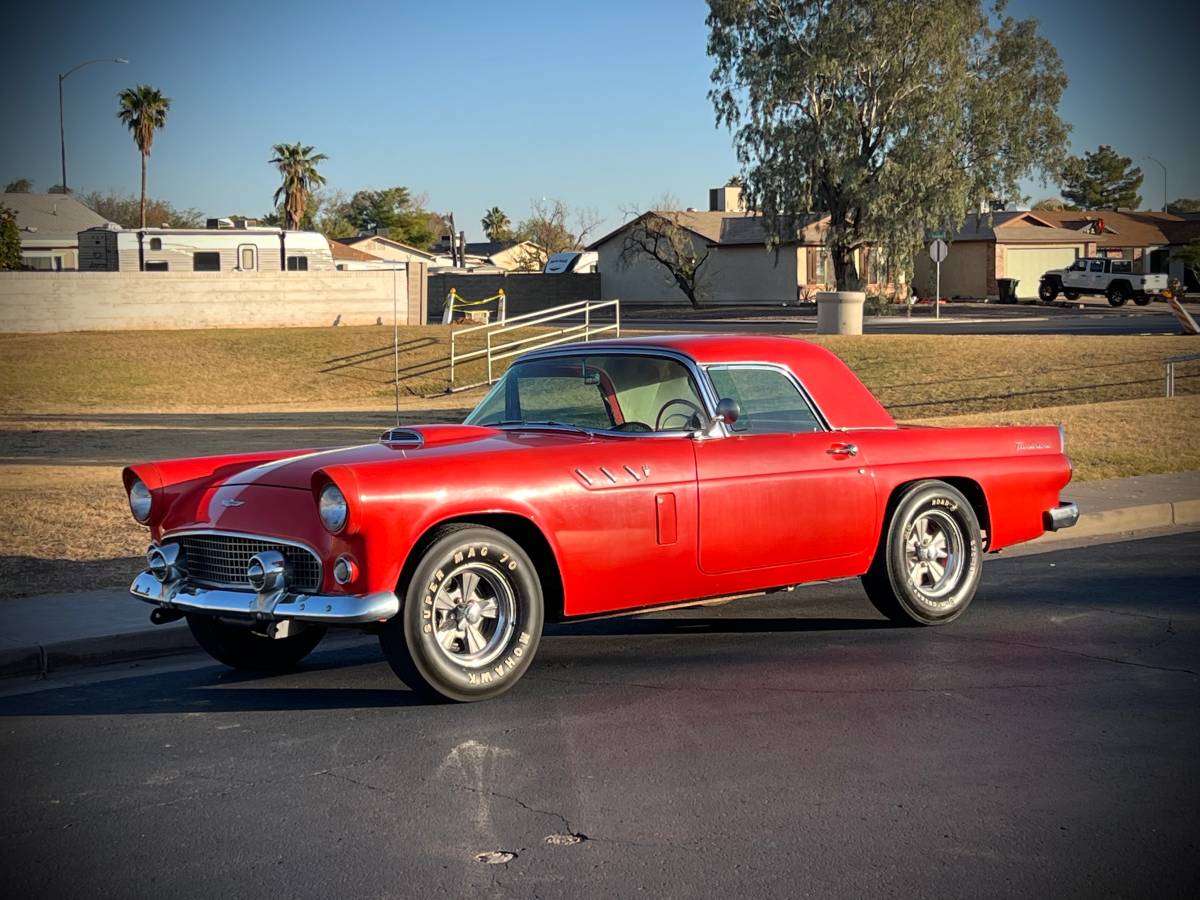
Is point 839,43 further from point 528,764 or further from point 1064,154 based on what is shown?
point 528,764

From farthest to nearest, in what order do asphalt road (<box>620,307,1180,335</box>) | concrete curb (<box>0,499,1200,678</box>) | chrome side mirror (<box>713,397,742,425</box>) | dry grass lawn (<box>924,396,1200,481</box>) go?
asphalt road (<box>620,307,1180,335</box>) < dry grass lawn (<box>924,396,1200,481</box>) < concrete curb (<box>0,499,1200,678</box>) < chrome side mirror (<box>713,397,742,425</box>)

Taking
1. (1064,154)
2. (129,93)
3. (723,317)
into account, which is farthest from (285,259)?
(129,93)

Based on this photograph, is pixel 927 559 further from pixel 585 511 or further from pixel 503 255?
pixel 503 255

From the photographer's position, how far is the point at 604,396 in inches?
293

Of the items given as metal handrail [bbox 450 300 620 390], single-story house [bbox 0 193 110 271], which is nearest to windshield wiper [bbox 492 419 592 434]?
metal handrail [bbox 450 300 620 390]

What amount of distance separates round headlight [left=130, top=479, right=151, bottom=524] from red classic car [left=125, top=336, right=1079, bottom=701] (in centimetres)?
2

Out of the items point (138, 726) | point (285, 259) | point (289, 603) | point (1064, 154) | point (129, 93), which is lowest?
point (138, 726)

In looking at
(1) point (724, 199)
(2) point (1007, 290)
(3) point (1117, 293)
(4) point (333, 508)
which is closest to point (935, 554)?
(4) point (333, 508)

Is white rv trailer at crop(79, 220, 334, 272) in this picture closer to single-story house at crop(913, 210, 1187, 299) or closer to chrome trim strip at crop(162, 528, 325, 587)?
single-story house at crop(913, 210, 1187, 299)

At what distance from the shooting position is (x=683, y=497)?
700 centimetres

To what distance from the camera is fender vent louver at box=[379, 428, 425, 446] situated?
6914mm

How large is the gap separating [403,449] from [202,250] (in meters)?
40.9

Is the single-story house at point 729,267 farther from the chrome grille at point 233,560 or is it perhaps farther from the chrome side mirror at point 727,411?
the chrome grille at point 233,560

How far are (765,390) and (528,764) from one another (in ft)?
9.96
